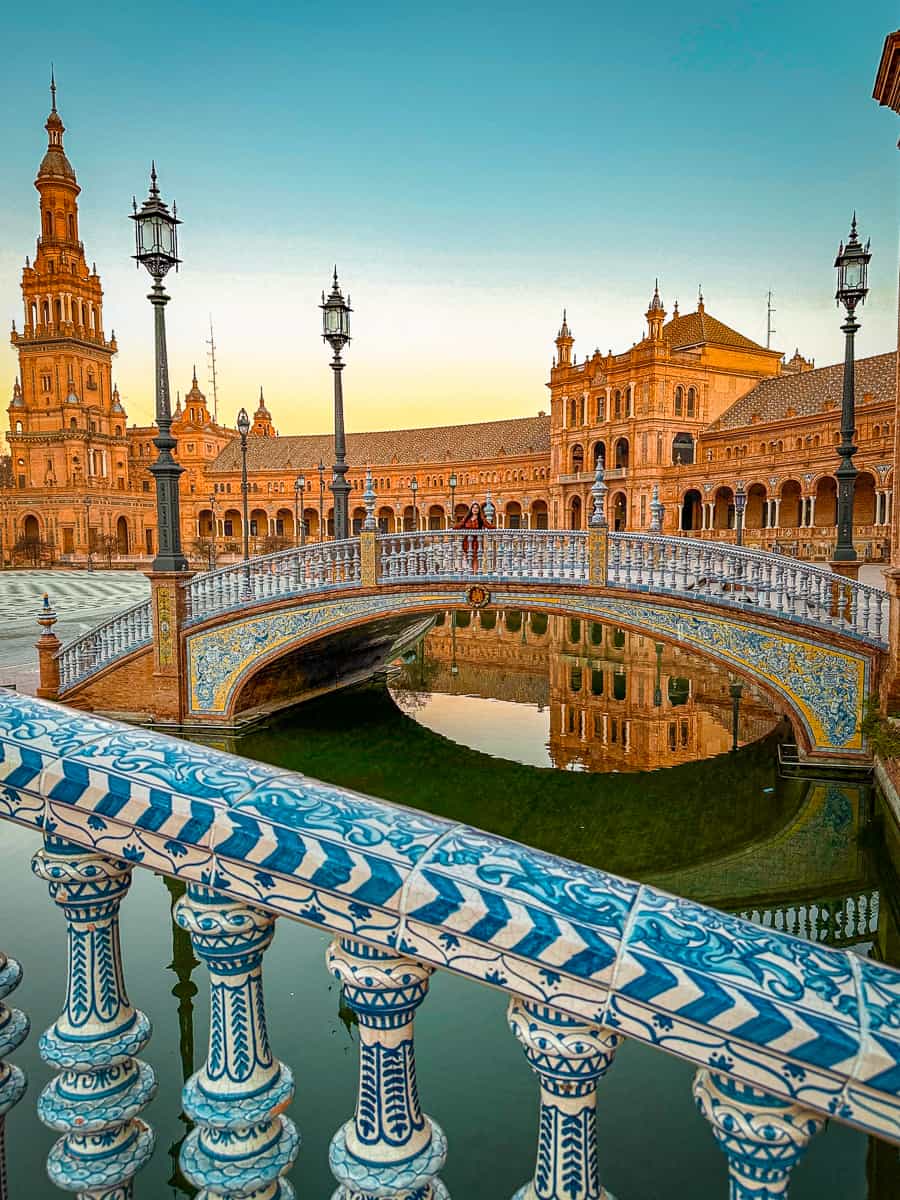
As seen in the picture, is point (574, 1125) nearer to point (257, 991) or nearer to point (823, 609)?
point (257, 991)

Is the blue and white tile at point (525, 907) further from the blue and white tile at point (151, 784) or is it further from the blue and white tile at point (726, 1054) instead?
the blue and white tile at point (151, 784)

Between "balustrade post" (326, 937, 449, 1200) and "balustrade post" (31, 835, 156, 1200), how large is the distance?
1.51 ft

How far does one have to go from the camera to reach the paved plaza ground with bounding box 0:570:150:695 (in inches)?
693

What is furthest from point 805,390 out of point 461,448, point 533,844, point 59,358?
point 59,358

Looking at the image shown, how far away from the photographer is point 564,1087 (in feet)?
4.44

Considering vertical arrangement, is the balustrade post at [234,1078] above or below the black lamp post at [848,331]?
below

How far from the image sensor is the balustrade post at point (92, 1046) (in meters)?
1.58

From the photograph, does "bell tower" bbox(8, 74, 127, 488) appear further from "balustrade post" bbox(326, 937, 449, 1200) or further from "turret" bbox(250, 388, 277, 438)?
"balustrade post" bbox(326, 937, 449, 1200)

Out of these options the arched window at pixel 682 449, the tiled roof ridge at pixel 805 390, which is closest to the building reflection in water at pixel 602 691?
the tiled roof ridge at pixel 805 390

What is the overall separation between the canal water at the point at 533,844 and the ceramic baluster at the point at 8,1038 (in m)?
3.07

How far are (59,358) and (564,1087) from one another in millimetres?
78311

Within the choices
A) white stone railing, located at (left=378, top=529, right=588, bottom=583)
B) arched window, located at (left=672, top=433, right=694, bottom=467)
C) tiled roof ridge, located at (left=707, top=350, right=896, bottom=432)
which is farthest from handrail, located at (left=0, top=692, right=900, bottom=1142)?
arched window, located at (left=672, top=433, right=694, bottom=467)

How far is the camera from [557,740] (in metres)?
14.4

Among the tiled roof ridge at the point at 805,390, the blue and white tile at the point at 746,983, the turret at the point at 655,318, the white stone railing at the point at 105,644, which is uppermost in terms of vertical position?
the turret at the point at 655,318
